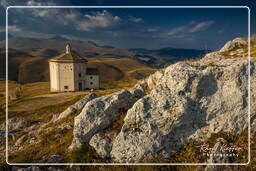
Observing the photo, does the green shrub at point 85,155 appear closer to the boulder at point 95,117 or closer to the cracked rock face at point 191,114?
the boulder at point 95,117

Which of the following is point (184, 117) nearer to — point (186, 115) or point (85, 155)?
point (186, 115)

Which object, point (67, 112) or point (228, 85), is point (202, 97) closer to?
point (228, 85)

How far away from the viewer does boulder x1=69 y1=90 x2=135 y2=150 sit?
258 inches

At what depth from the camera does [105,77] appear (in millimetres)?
132625

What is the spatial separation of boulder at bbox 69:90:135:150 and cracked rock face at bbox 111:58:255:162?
0.85 metres

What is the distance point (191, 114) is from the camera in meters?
6.11

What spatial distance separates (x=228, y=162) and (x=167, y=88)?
284 centimetres

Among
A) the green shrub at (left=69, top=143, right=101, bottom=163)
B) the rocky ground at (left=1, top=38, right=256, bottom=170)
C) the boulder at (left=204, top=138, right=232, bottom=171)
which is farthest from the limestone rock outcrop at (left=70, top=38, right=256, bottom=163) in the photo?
the boulder at (left=204, top=138, right=232, bottom=171)

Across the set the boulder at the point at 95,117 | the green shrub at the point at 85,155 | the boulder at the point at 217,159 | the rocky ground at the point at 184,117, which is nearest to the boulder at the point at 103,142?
the rocky ground at the point at 184,117

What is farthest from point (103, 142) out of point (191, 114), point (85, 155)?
point (191, 114)

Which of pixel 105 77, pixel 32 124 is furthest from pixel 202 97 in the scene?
pixel 105 77

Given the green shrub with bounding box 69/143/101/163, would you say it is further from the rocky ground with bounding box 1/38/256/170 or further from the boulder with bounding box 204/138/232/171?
the boulder with bounding box 204/138/232/171

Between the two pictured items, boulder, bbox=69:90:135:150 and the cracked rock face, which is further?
boulder, bbox=69:90:135:150

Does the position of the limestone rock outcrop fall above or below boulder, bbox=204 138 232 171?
above
